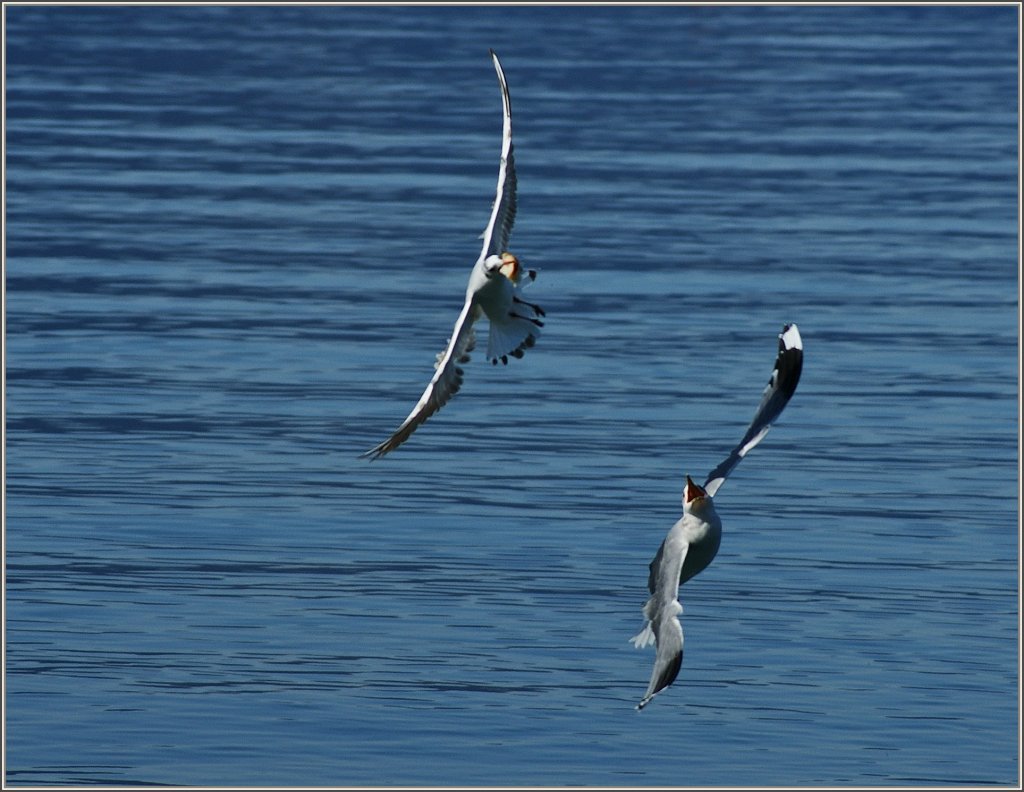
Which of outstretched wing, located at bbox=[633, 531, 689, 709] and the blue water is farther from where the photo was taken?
the blue water

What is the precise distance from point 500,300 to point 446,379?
2.25 ft

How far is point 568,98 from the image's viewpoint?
4081cm

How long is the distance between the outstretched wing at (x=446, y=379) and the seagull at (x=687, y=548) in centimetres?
128

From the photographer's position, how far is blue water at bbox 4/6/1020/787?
13.0 meters

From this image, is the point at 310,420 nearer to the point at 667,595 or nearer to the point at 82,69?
the point at 667,595

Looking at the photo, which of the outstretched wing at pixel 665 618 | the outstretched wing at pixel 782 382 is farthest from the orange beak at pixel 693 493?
the outstretched wing at pixel 782 382

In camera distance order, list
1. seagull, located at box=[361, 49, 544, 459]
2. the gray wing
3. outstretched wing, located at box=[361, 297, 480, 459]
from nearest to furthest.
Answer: the gray wing
outstretched wing, located at box=[361, 297, 480, 459]
seagull, located at box=[361, 49, 544, 459]

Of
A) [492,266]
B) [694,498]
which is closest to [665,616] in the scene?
[694,498]

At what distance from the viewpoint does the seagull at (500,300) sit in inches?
510

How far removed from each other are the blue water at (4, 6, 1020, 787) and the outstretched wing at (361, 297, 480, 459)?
1621 mm

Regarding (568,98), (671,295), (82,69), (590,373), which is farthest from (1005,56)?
(590,373)

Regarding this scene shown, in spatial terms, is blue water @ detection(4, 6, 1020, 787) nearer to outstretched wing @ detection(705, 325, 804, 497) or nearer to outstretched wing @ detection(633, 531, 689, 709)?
outstretched wing @ detection(633, 531, 689, 709)

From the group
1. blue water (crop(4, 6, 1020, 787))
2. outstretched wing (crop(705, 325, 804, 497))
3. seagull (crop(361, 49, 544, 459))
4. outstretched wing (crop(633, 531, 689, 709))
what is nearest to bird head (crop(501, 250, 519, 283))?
seagull (crop(361, 49, 544, 459))

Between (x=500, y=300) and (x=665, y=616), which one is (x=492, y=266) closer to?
(x=500, y=300)
